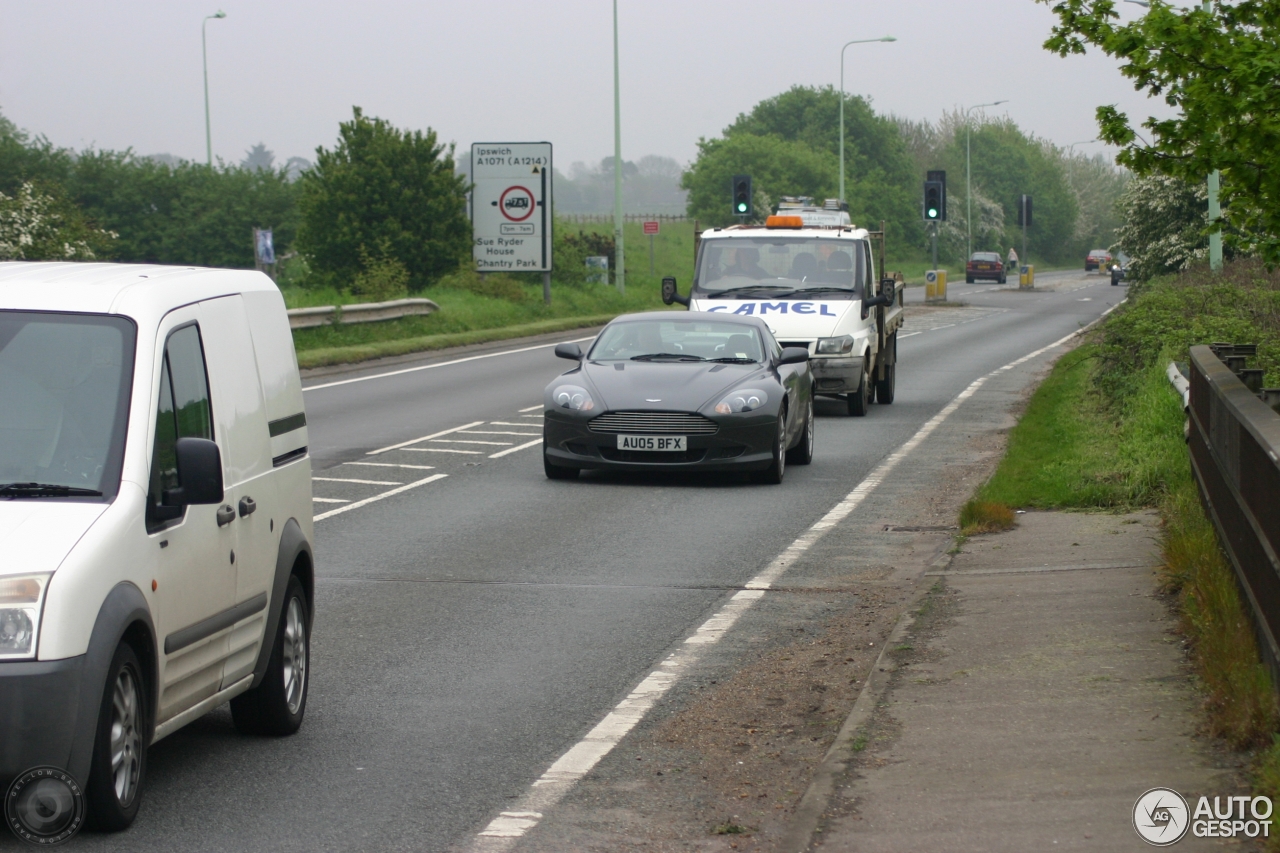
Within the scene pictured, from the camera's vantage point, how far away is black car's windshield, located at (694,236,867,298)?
2064cm

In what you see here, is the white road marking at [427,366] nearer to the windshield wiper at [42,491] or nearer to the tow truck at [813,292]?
the tow truck at [813,292]

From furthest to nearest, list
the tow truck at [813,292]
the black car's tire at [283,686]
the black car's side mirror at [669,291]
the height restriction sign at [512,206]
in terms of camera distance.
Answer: the height restriction sign at [512,206] → the tow truck at [813,292] → the black car's side mirror at [669,291] → the black car's tire at [283,686]

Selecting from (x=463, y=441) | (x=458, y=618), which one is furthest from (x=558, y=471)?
(x=458, y=618)

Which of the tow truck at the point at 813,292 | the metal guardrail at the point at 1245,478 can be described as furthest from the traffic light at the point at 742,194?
the metal guardrail at the point at 1245,478

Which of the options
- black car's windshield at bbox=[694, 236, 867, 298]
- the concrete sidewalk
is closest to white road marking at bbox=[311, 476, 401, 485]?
the concrete sidewalk

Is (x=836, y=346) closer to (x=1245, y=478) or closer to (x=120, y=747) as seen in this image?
(x=1245, y=478)

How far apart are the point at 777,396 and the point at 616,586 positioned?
4.88 m

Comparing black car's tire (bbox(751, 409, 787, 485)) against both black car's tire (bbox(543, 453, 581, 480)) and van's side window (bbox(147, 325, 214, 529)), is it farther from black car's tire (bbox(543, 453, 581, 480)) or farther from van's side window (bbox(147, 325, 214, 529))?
van's side window (bbox(147, 325, 214, 529))

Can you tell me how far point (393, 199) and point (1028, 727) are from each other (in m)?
44.3

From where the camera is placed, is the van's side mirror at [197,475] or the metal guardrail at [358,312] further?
the metal guardrail at [358,312]

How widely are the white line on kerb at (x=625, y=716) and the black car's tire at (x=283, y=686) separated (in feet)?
3.47

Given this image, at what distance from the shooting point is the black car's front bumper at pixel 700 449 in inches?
546

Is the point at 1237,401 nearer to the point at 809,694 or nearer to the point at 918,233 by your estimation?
the point at 809,694

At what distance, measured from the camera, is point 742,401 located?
1395 cm
